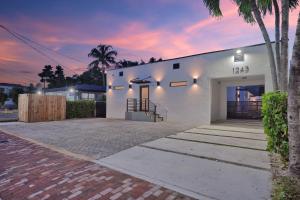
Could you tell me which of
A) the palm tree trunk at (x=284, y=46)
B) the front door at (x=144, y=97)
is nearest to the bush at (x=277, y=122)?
the palm tree trunk at (x=284, y=46)

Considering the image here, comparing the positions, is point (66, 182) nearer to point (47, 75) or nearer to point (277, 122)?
point (277, 122)

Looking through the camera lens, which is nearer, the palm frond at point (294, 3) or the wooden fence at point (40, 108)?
the palm frond at point (294, 3)

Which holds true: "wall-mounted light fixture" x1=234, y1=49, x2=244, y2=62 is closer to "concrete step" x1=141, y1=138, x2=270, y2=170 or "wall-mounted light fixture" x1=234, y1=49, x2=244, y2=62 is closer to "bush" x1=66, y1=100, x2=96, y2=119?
"concrete step" x1=141, y1=138, x2=270, y2=170

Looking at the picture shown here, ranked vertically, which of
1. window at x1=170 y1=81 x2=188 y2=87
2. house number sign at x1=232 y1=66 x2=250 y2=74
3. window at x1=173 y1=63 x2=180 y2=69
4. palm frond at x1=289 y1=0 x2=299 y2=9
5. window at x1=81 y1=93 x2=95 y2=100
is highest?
palm frond at x1=289 y1=0 x2=299 y2=9

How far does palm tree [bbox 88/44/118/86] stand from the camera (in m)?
25.9

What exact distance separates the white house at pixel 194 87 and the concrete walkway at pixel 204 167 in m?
5.18

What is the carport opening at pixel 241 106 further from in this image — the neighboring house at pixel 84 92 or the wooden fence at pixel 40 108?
the neighboring house at pixel 84 92

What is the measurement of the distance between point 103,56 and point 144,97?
15.7 meters

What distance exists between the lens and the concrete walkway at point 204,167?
2.55 m

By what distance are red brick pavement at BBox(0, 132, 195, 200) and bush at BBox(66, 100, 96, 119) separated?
1002 cm

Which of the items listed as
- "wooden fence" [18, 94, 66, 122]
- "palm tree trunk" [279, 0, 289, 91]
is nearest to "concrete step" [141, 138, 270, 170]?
"palm tree trunk" [279, 0, 289, 91]

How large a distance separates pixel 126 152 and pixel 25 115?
978 cm

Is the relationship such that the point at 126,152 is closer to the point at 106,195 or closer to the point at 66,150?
the point at 66,150

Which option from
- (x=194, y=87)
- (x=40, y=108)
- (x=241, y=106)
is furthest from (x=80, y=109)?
(x=241, y=106)
